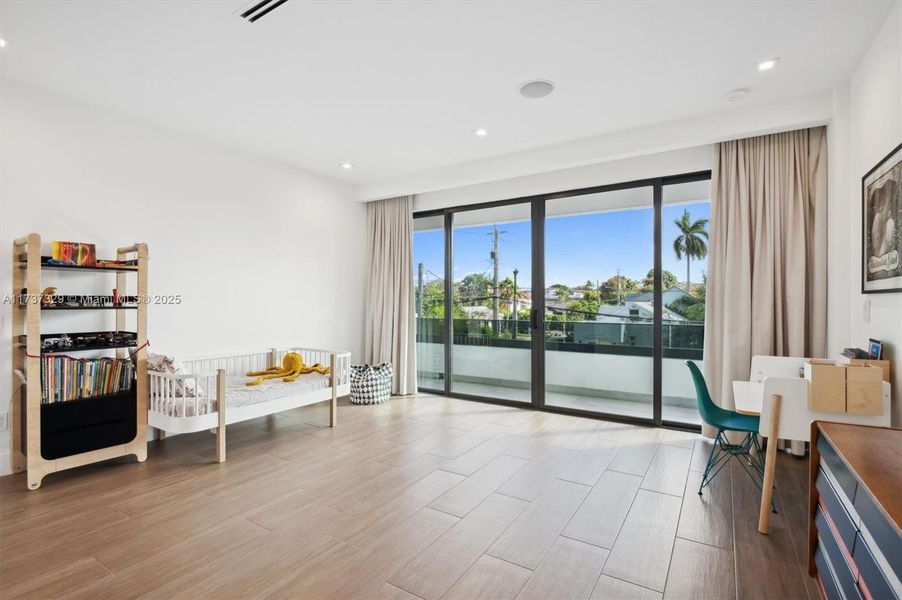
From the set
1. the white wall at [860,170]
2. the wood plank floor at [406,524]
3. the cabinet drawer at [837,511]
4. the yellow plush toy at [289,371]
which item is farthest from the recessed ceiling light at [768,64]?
the yellow plush toy at [289,371]

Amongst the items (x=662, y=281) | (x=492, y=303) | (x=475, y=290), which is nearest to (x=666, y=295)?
(x=662, y=281)

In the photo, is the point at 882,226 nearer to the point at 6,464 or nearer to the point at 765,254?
the point at 765,254

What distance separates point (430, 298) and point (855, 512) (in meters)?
4.57

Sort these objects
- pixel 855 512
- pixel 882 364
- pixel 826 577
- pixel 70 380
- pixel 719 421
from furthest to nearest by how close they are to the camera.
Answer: pixel 70 380, pixel 719 421, pixel 882 364, pixel 826 577, pixel 855 512

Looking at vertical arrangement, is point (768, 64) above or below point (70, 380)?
above

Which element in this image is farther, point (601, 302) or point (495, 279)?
point (495, 279)

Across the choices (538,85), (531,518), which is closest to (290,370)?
(531,518)

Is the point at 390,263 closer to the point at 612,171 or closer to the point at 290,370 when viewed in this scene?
the point at 290,370

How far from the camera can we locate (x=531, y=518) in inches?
97.3

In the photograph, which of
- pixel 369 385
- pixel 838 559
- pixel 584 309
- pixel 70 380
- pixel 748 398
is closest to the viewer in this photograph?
pixel 838 559

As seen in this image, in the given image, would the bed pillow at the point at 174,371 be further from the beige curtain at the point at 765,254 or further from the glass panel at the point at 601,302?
the beige curtain at the point at 765,254

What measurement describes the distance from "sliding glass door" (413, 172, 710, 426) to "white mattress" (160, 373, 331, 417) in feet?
6.09

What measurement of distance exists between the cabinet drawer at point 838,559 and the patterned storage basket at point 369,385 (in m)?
4.04

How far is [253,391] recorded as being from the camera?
3.66 m
